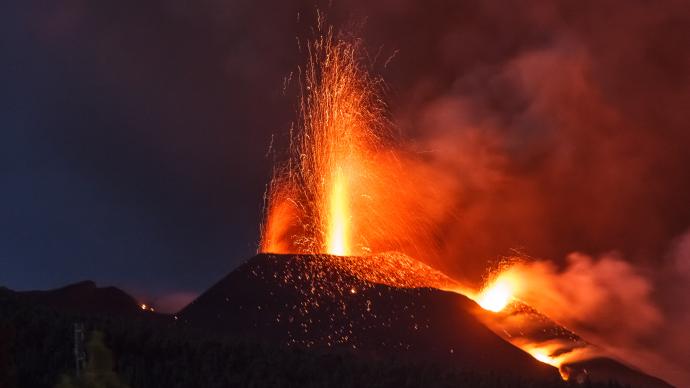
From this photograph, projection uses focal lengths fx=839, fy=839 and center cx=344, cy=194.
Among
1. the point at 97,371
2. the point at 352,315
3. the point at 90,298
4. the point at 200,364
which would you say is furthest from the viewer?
the point at 90,298

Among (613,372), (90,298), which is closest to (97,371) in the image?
(613,372)

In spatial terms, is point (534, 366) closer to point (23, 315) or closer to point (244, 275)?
point (244, 275)

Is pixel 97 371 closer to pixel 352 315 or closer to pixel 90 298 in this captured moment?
pixel 352 315

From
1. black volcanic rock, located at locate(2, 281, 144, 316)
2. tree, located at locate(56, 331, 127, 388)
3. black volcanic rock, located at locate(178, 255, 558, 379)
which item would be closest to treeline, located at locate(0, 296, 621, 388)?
black volcanic rock, located at locate(178, 255, 558, 379)

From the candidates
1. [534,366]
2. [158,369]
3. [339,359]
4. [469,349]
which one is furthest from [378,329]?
[158,369]

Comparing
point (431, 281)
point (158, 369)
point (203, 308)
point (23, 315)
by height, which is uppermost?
point (431, 281)
